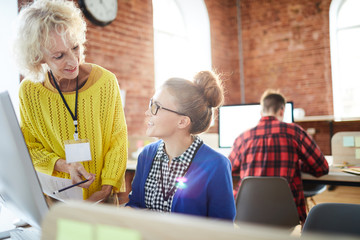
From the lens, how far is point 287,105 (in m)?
2.84

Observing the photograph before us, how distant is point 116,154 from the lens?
4.19 ft

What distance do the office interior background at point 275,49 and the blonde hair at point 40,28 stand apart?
318 centimetres

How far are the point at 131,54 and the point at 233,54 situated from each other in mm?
2751

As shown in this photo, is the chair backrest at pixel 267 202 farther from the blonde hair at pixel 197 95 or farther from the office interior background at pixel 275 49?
the office interior background at pixel 275 49

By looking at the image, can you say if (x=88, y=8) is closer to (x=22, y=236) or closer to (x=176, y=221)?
(x=22, y=236)

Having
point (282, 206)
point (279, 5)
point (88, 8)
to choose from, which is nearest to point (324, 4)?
point (279, 5)

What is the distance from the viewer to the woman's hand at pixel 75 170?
3.71ft

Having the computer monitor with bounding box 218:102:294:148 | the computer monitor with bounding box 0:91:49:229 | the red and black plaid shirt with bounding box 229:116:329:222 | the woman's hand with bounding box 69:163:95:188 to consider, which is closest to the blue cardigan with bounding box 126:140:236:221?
the woman's hand with bounding box 69:163:95:188

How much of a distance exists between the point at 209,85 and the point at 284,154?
41.5 inches

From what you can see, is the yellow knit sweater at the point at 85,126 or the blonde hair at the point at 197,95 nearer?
the yellow knit sweater at the point at 85,126

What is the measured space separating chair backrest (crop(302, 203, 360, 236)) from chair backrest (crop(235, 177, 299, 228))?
0.88 m

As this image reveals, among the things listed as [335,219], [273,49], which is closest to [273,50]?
[273,49]

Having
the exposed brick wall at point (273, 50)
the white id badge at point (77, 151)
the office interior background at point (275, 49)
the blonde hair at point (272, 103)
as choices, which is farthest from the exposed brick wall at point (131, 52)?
the white id badge at point (77, 151)

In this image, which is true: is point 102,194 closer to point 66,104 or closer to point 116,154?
point 116,154
